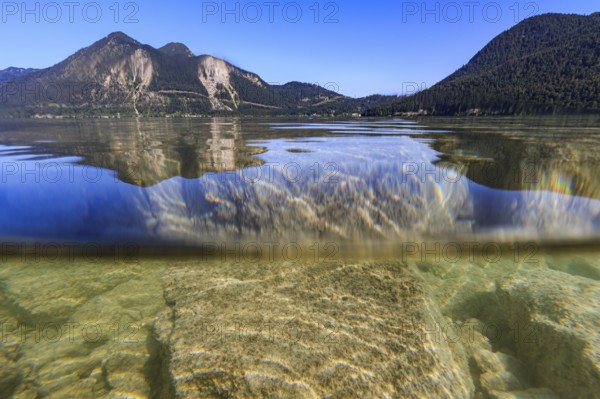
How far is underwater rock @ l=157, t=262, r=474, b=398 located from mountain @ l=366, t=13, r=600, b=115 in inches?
2437

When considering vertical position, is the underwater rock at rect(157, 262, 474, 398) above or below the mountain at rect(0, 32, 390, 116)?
below

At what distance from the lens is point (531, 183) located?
16.3 ft

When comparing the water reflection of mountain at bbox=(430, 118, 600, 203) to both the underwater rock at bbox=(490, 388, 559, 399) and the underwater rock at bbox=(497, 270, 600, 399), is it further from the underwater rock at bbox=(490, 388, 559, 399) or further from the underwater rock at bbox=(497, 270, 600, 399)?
the underwater rock at bbox=(490, 388, 559, 399)

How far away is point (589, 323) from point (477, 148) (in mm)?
6249

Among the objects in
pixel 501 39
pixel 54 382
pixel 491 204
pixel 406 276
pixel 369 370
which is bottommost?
pixel 54 382

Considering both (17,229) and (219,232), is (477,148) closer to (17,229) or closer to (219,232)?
(219,232)

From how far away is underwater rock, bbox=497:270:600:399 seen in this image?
7.00 feet

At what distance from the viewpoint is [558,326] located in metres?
2.49

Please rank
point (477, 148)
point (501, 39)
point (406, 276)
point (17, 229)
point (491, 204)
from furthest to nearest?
point (501, 39) < point (477, 148) < point (491, 204) < point (17, 229) < point (406, 276)

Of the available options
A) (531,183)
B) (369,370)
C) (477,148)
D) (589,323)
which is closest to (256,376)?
(369,370)

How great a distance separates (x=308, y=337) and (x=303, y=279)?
2.56 ft

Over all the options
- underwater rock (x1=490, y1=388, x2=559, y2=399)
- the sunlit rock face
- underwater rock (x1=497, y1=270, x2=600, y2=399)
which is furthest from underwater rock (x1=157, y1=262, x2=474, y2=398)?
the sunlit rock face

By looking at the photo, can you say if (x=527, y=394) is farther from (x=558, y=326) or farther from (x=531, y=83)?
(x=531, y=83)

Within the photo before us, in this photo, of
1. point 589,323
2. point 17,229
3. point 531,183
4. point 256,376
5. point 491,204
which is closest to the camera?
point 256,376
